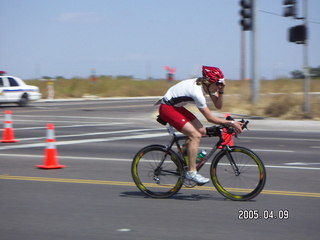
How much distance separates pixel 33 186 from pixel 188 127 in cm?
278

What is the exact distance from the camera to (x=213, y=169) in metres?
7.63

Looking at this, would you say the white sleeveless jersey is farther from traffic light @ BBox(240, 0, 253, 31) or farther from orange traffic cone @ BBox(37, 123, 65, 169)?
traffic light @ BBox(240, 0, 253, 31)

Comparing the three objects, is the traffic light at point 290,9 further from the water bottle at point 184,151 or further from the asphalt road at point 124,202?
the water bottle at point 184,151

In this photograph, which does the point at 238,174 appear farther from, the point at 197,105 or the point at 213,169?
the point at 197,105

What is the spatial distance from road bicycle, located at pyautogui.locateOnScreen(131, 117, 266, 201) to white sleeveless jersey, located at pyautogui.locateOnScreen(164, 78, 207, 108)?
38 cm

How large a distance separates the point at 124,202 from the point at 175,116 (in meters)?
1.30

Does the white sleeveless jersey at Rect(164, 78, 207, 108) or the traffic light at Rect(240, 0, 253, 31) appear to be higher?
the traffic light at Rect(240, 0, 253, 31)

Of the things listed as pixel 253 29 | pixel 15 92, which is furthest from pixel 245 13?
pixel 15 92

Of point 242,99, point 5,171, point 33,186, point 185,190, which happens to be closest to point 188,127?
point 185,190

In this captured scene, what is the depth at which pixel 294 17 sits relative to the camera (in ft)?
67.9

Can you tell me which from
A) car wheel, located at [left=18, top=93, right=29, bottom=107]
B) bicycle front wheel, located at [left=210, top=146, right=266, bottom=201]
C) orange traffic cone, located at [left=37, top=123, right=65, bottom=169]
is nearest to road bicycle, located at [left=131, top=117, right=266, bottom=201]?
bicycle front wheel, located at [left=210, top=146, right=266, bottom=201]

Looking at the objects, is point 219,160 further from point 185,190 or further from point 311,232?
point 311,232

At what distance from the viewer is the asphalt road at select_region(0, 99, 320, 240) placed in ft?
19.9

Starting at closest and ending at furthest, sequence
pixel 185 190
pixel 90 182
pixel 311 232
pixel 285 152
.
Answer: pixel 311 232 → pixel 185 190 → pixel 90 182 → pixel 285 152
